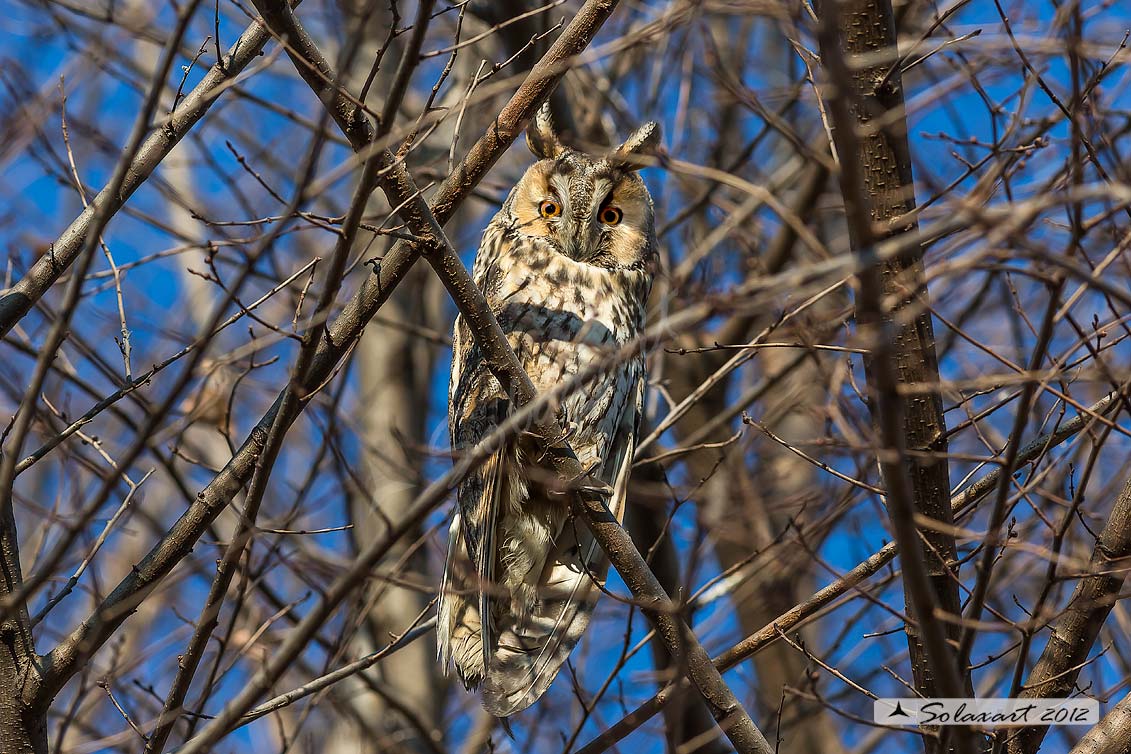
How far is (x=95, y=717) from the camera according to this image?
5629 mm

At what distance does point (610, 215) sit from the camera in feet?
13.2

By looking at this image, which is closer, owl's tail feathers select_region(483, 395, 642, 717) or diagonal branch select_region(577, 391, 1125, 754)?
diagonal branch select_region(577, 391, 1125, 754)

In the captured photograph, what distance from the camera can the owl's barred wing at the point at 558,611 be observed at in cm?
325

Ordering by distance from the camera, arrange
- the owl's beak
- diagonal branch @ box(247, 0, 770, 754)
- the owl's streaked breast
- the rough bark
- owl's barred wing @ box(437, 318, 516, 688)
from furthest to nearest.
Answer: the owl's beak
the owl's streaked breast
owl's barred wing @ box(437, 318, 516, 688)
the rough bark
diagonal branch @ box(247, 0, 770, 754)

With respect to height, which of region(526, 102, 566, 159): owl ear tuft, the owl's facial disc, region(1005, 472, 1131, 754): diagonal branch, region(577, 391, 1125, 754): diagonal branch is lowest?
region(1005, 472, 1131, 754): diagonal branch

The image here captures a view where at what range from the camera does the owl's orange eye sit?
13.2 ft

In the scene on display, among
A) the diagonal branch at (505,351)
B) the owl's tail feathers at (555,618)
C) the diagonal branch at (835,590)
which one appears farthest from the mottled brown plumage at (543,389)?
the diagonal branch at (835,590)

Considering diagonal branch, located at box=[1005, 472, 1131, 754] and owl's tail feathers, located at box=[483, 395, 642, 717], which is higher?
owl's tail feathers, located at box=[483, 395, 642, 717]

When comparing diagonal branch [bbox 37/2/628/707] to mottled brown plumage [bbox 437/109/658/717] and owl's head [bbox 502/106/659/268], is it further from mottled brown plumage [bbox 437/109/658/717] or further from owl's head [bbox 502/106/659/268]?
owl's head [bbox 502/106/659/268]

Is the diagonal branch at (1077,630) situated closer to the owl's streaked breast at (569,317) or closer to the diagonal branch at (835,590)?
the diagonal branch at (835,590)

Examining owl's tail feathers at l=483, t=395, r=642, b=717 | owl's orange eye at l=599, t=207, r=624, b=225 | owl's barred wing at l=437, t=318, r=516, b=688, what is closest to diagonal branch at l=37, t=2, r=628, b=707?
owl's barred wing at l=437, t=318, r=516, b=688

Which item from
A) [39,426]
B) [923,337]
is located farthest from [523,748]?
[923,337]

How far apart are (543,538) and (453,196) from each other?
1.25 meters

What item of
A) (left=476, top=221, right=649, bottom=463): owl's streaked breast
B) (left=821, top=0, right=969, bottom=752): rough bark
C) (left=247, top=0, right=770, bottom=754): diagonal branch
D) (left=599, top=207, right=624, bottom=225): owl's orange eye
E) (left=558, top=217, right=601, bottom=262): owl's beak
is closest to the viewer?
(left=247, top=0, right=770, bottom=754): diagonal branch
